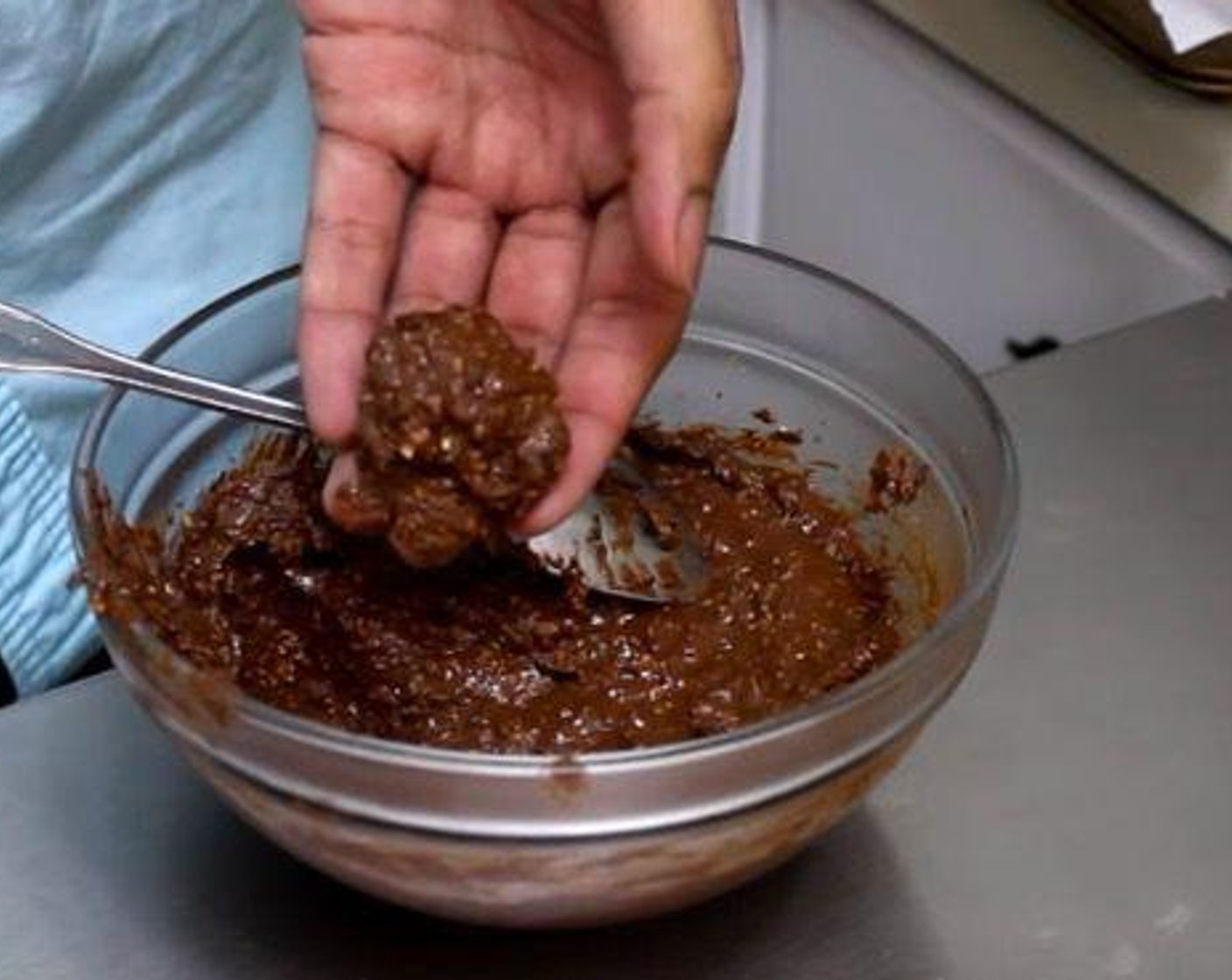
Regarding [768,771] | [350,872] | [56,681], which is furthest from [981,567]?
[56,681]

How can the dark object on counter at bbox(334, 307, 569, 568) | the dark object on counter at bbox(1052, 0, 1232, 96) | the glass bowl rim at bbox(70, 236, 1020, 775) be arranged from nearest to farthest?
the glass bowl rim at bbox(70, 236, 1020, 775)
the dark object on counter at bbox(334, 307, 569, 568)
the dark object on counter at bbox(1052, 0, 1232, 96)

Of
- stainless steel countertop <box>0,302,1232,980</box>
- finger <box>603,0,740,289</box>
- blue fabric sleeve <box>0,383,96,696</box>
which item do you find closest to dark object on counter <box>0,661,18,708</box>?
blue fabric sleeve <box>0,383,96,696</box>

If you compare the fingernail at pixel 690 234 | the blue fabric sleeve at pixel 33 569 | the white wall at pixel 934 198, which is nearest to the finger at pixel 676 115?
the fingernail at pixel 690 234

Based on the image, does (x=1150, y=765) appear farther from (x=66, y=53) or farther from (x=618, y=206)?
(x=66, y=53)

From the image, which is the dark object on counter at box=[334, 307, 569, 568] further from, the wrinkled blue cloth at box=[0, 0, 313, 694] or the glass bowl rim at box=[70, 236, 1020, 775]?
the wrinkled blue cloth at box=[0, 0, 313, 694]

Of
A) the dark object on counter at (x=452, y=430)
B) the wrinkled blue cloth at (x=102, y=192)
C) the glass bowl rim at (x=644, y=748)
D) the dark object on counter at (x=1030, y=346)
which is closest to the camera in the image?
the glass bowl rim at (x=644, y=748)

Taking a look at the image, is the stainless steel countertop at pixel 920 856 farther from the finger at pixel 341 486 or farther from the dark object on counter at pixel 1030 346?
the dark object on counter at pixel 1030 346

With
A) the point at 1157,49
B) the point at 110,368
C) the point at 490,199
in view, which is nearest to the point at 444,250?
the point at 490,199
